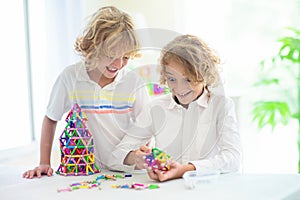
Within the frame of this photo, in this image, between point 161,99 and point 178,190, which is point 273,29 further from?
point 178,190

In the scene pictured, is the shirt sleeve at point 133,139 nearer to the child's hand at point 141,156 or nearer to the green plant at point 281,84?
the child's hand at point 141,156

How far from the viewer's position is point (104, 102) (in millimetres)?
1498

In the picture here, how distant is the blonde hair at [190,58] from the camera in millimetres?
1373

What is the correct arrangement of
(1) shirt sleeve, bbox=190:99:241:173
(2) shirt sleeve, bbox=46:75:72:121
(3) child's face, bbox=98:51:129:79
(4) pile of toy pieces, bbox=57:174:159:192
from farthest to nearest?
1. (2) shirt sleeve, bbox=46:75:72:121
2. (3) child's face, bbox=98:51:129:79
3. (1) shirt sleeve, bbox=190:99:241:173
4. (4) pile of toy pieces, bbox=57:174:159:192

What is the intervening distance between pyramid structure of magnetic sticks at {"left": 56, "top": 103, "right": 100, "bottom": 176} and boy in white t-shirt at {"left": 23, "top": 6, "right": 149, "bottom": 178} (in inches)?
2.7

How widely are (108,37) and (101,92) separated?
0.59 ft

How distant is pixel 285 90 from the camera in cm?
304

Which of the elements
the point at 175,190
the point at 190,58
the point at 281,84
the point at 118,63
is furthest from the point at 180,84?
the point at 281,84

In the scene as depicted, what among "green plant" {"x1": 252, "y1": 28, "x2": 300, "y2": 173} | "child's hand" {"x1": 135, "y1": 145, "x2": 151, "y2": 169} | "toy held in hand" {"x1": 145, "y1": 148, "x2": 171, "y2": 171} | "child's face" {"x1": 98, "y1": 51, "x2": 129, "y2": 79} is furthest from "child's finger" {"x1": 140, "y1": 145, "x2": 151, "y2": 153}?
"green plant" {"x1": 252, "y1": 28, "x2": 300, "y2": 173}

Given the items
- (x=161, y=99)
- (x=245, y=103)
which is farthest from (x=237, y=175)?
(x=245, y=103)

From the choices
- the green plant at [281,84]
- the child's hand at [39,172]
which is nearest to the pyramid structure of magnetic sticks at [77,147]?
the child's hand at [39,172]

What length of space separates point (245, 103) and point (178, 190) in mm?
2010

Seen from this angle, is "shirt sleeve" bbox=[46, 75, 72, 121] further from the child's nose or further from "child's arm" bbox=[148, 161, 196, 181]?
"child's arm" bbox=[148, 161, 196, 181]

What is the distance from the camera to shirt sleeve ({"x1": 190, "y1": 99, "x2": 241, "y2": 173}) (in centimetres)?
132
